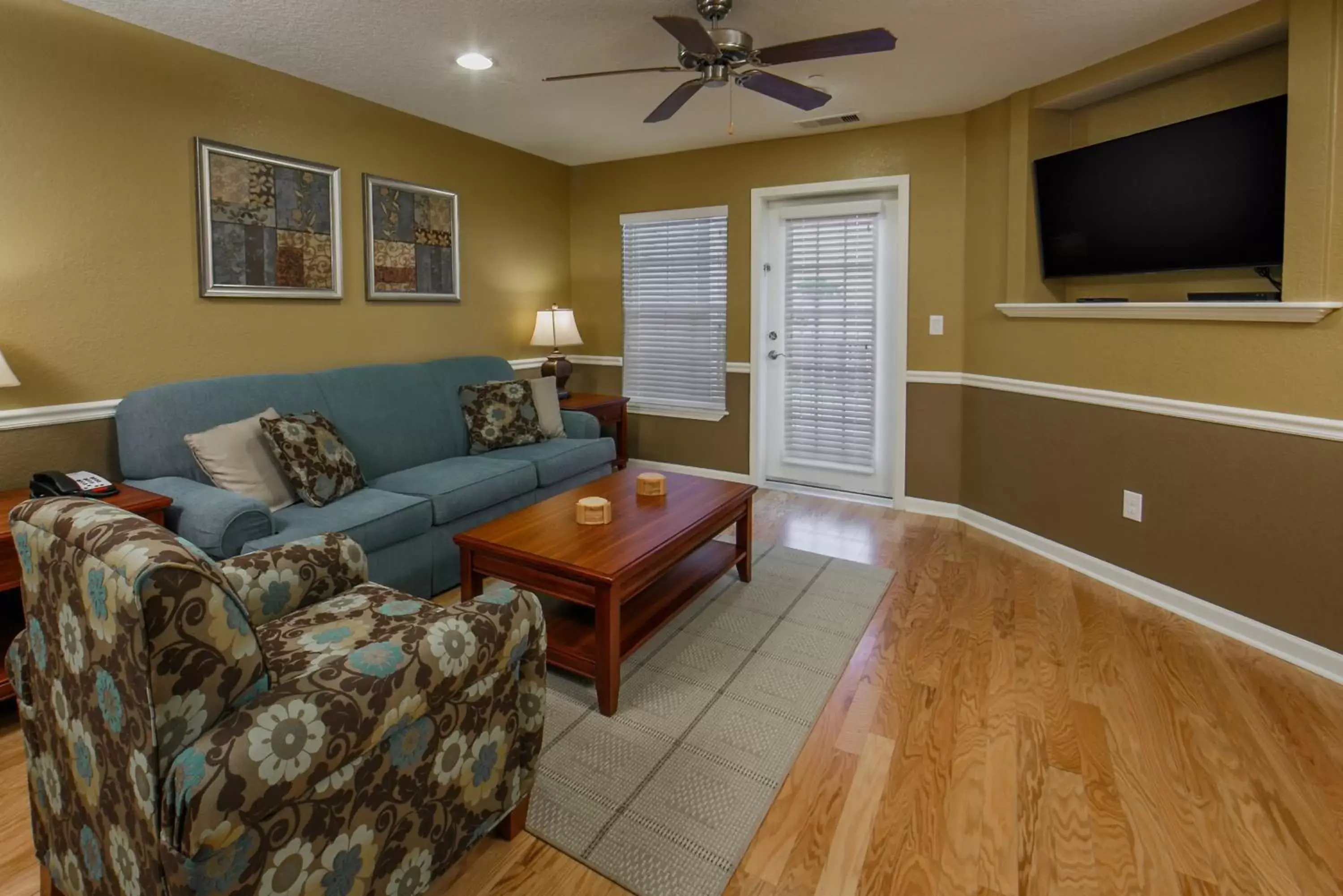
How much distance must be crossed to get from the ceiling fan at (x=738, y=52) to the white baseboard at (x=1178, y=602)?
2.50 m

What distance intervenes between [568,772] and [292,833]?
2.95 feet

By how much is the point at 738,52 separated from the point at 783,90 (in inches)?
11.0

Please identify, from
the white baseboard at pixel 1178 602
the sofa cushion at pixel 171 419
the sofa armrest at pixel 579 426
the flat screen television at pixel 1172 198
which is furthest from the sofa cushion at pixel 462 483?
the flat screen television at pixel 1172 198

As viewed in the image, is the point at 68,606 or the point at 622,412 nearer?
the point at 68,606

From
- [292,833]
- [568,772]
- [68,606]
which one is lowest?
[568,772]

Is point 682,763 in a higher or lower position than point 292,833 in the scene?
lower

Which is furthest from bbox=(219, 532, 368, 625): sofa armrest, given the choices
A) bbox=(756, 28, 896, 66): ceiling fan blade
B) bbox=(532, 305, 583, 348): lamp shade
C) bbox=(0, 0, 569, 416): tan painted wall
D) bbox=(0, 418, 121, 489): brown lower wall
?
bbox=(532, 305, 583, 348): lamp shade

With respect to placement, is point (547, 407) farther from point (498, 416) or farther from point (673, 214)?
point (673, 214)

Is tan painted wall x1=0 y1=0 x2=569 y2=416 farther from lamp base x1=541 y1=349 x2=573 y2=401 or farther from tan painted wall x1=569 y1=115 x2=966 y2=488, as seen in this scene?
tan painted wall x1=569 y1=115 x2=966 y2=488

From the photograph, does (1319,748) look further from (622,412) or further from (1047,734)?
(622,412)

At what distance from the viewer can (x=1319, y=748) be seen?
6.78 feet

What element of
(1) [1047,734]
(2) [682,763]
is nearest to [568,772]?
(2) [682,763]

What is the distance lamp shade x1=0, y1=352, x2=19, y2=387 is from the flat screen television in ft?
14.5

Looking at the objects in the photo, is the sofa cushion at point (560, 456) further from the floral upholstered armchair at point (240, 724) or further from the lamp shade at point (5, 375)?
the floral upholstered armchair at point (240, 724)
